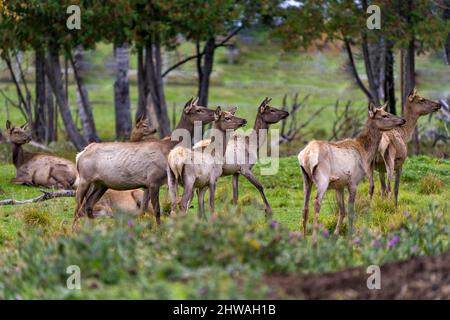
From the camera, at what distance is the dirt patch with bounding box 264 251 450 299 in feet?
29.6

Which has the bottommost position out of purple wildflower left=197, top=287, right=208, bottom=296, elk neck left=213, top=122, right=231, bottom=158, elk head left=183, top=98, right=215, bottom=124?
purple wildflower left=197, top=287, right=208, bottom=296

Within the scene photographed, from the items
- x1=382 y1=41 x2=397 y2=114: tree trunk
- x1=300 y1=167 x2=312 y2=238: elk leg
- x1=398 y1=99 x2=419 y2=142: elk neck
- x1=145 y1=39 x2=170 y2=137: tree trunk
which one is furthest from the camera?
x1=382 y1=41 x2=397 y2=114: tree trunk

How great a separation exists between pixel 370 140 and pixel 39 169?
7.41 meters

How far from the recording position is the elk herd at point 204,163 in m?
13.8

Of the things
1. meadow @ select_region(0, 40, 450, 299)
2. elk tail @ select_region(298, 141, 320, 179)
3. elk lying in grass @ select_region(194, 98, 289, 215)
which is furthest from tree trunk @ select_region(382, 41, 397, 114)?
elk tail @ select_region(298, 141, 320, 179)

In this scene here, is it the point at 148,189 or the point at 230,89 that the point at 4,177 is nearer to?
the point at 148,189

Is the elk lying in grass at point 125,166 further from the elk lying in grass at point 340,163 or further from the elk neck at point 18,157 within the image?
the elk neck at point 18,157

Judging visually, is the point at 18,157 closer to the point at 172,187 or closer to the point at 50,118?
the point at 172,187

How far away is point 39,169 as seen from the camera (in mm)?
19672

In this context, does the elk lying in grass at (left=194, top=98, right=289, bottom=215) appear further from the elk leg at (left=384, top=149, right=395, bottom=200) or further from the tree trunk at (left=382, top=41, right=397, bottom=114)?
the tree trunk at (left=382, top=41, right=397, bottom=114)

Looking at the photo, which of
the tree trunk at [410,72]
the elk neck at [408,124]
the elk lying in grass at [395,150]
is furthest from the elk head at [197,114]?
the tree trunk at [410,72]

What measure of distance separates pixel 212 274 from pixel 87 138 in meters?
21.2

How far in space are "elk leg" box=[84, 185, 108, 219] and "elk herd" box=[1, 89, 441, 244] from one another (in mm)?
15
